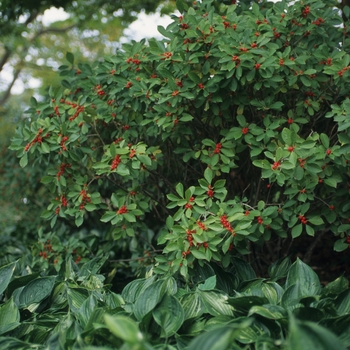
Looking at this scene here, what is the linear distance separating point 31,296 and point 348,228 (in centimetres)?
198

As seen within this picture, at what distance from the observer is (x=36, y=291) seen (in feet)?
9.34

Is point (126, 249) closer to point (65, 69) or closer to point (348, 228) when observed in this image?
point (65, 69)

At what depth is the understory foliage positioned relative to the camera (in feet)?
7.59

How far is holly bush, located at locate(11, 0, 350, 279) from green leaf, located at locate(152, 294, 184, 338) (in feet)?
1.45

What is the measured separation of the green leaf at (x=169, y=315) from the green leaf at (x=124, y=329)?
1.87 feet

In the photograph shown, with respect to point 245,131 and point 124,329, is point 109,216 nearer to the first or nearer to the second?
point 245,131

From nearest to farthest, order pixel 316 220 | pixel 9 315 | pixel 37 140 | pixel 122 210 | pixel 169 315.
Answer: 1. pixel 169 315
2. pixel 9 315
3. pixel 316 220
4. pixel 122 210
5. pixel 37 140

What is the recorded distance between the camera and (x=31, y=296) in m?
2.82

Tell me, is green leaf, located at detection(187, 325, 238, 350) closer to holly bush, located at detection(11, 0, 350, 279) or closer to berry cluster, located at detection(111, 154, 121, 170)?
holly bush, located at detection(11, 0, 350, 279)

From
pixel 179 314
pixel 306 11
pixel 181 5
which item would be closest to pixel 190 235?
pixel 179 314

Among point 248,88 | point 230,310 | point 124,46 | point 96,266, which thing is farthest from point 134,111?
point 230,310

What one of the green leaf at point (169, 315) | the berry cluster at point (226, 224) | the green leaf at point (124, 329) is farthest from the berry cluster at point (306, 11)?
the green leaf at point (124, 329)

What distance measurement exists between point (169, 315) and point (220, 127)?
5.55ft

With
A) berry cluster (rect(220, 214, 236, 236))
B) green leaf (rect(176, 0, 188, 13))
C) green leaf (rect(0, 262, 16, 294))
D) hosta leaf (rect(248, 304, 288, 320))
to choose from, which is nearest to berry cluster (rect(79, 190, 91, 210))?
green leaf (rect(0, 262, 16, 294))
